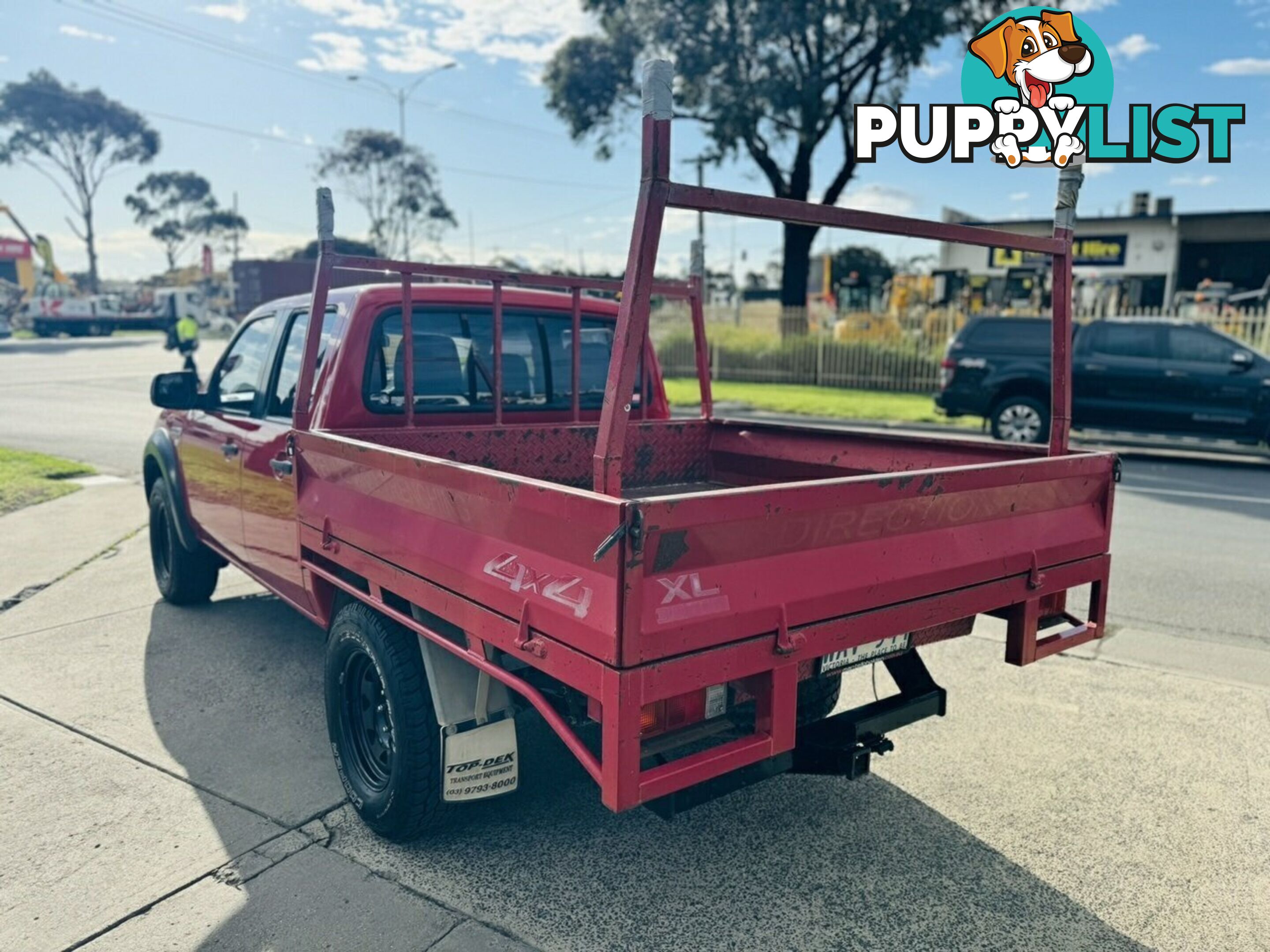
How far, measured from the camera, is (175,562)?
568 cm

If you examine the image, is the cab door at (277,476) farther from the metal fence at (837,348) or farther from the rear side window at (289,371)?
the metal fence at (837,348)

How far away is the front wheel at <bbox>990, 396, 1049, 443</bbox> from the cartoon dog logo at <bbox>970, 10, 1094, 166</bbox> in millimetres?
3116

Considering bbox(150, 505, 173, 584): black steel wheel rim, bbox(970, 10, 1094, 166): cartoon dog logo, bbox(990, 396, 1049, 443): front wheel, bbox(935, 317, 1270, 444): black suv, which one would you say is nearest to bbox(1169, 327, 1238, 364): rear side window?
bbox(935, 317, 1270, 444): black suv

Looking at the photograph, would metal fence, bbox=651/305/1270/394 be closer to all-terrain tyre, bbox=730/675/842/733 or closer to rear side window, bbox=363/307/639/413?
rear side window, bbox=363/307/639/413

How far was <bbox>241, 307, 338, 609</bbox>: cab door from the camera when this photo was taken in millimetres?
4047

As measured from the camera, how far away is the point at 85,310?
49.8 metres

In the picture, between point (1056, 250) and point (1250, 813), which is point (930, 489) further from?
point (1250, 813)

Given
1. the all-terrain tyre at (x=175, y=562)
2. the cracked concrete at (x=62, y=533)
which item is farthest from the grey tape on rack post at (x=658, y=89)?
the cracked concrete at (x=62, y=533)

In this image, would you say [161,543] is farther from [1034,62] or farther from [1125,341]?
[1034,62]

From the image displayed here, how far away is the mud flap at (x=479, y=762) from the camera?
116 inches

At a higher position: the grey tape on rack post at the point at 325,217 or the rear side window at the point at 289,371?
the grey tape on rack post at the point at 325,217

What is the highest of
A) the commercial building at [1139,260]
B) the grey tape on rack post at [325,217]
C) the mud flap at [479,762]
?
the commercial building at [1139,260]

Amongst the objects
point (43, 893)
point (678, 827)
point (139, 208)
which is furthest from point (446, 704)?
point (139, 208)

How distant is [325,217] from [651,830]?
2.60 meters
